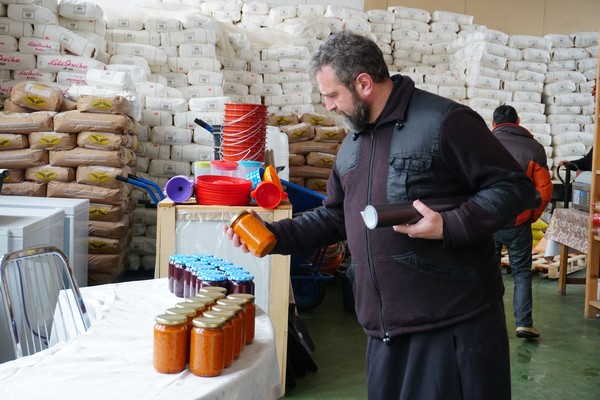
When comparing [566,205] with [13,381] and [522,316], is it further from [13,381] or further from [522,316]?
[13,381]

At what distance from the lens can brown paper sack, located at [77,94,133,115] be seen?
5.51m

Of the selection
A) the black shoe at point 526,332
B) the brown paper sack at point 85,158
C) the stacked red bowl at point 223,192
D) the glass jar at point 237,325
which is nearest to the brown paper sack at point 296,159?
the brown paper sack at point 85,158

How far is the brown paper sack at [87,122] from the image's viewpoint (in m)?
5.48

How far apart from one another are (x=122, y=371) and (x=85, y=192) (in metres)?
4.02

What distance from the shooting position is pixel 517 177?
195 cm

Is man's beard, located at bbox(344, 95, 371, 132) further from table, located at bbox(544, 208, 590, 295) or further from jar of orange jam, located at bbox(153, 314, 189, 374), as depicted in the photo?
table, located at bbox(544, 208, 590, 295)

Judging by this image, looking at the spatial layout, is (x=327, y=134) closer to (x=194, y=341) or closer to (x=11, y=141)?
(x=11, y=141)

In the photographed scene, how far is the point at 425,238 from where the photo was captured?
192cm

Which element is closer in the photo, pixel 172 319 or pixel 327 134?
pixel 172 319

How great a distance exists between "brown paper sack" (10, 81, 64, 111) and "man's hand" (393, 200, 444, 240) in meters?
4.43

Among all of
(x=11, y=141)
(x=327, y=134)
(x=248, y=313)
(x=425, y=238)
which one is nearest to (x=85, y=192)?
(x=11, y=141)

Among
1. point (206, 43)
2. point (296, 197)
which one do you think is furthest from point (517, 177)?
point (206, 43)

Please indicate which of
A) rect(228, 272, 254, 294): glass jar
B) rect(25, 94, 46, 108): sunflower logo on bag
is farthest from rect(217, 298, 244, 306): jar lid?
rect(25, 94, 46, 108): sunflower logo on bag

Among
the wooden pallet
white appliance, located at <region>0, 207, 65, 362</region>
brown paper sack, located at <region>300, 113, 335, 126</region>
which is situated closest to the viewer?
white appliance, located at <region>0, 207, 65, 362</region>
